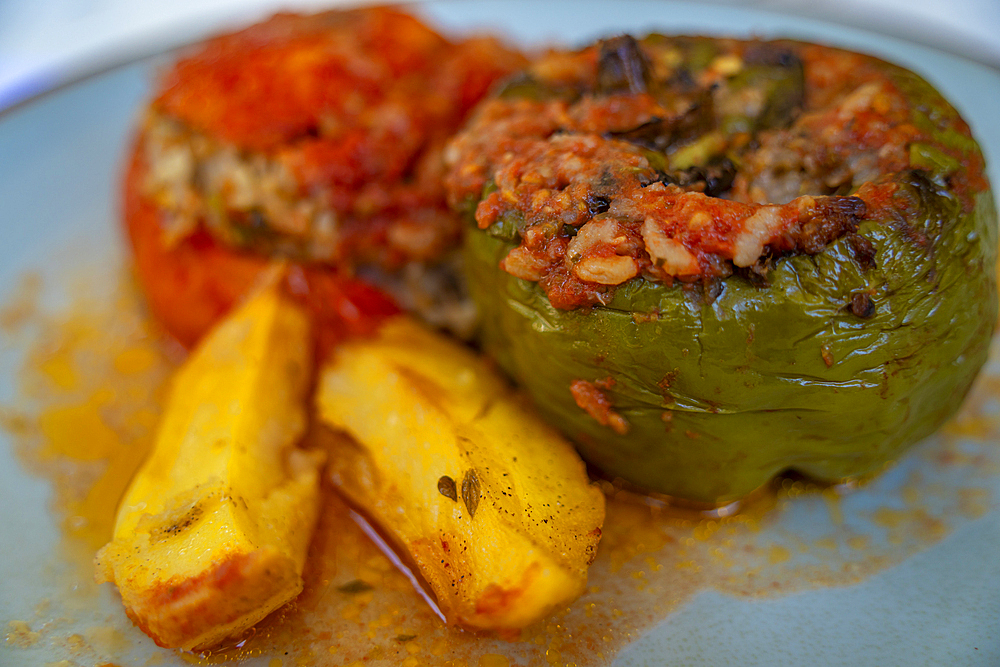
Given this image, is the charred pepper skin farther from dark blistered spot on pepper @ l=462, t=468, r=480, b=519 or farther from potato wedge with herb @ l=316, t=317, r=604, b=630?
dark blistered spot on pepper @ l=462, t=468, r=480, b=519

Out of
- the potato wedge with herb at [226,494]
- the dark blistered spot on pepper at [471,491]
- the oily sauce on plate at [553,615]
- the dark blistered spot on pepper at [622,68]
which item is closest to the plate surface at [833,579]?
the oily sauce on plate at [553,615]

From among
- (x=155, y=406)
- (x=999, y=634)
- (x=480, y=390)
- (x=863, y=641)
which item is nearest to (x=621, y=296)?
(x=480, y=390)

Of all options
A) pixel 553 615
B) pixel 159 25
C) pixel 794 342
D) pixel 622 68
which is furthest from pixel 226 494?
pixel 159 25

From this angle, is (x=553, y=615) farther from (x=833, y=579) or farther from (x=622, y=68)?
(x=622, y=68)

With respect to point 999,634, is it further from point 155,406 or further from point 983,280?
point 155,406

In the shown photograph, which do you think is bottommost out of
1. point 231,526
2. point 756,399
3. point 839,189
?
point 231,526
